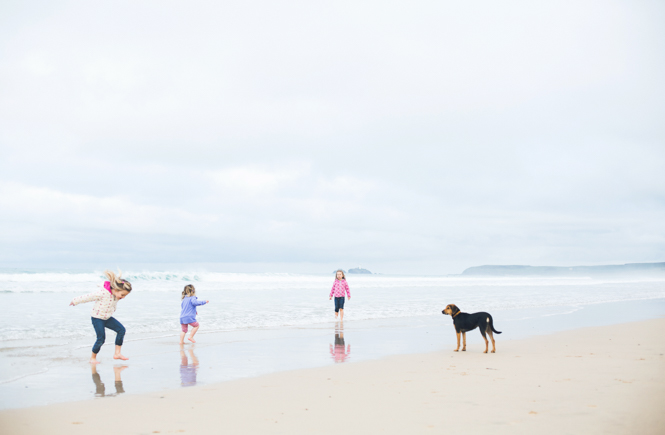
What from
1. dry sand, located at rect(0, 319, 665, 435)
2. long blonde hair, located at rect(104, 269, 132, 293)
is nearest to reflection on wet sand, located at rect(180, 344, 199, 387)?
dry sand, located at rect(0, 319, 665, 435)

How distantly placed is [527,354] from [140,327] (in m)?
10.9

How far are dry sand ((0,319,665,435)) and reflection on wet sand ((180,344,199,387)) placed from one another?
0.59 meters

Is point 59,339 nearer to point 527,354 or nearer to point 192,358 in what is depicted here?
point 192,358

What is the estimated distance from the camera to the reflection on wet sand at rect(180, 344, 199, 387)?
7660mm

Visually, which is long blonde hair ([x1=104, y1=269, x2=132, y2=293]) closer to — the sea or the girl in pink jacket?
the girl in pink jacket

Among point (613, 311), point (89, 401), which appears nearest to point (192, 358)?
point (89, 401)

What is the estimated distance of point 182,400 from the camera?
21.2 ft

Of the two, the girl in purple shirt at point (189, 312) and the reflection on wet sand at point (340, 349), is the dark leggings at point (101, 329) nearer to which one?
the girl in purple shirt at point (189, 312)

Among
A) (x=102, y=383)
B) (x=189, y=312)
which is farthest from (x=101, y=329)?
(x=189, y=312)

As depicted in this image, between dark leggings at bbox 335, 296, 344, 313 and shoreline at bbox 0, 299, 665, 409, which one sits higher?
dark leggings at bbox 335, 296, 344, 313

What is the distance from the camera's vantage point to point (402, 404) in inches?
240

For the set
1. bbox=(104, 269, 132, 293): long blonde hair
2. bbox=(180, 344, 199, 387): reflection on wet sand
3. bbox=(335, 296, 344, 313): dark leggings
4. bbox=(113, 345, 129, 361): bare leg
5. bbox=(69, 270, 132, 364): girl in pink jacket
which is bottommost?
bbox=(180, 344, 199, 387): reflection on wet sand

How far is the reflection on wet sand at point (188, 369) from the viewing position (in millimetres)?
7660

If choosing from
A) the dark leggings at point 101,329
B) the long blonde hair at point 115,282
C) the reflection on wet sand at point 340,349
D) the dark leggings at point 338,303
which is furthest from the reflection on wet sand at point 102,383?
the dark leggings at point 338,303
